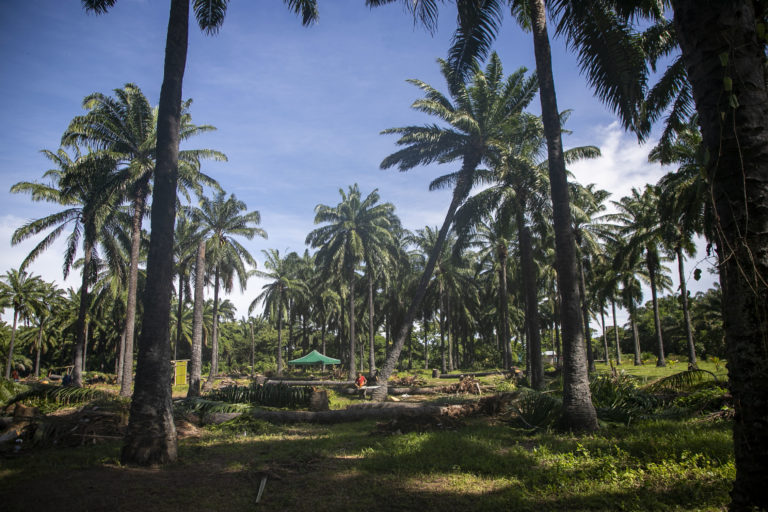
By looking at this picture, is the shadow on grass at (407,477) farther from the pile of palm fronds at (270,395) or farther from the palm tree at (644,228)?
the palm tree at (644,228)

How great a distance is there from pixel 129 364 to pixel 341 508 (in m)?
20.3

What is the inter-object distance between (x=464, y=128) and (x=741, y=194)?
1724cm

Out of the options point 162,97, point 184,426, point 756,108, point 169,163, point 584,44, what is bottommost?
point 184,426

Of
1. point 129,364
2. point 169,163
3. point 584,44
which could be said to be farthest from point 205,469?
point 129,364

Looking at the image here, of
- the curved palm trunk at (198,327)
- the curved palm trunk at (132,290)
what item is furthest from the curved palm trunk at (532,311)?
the curved palm trunk at (132,290)

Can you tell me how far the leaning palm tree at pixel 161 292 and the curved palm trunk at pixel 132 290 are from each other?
1495 centimetres

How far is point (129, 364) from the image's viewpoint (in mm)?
21297

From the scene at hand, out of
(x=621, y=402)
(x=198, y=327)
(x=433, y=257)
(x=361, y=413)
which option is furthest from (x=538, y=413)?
(x=198, y=327)

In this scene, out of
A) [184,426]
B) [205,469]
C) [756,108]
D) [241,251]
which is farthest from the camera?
[241,251]

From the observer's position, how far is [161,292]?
8359 mm

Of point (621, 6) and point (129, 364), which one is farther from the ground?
point (621, 6)

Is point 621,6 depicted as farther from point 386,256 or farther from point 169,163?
point 386,256

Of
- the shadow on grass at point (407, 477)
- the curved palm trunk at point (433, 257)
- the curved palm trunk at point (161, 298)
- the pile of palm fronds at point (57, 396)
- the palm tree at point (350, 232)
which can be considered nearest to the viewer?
the shadow on grass at point (407, 477)

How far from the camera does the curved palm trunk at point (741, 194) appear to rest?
3.22m
